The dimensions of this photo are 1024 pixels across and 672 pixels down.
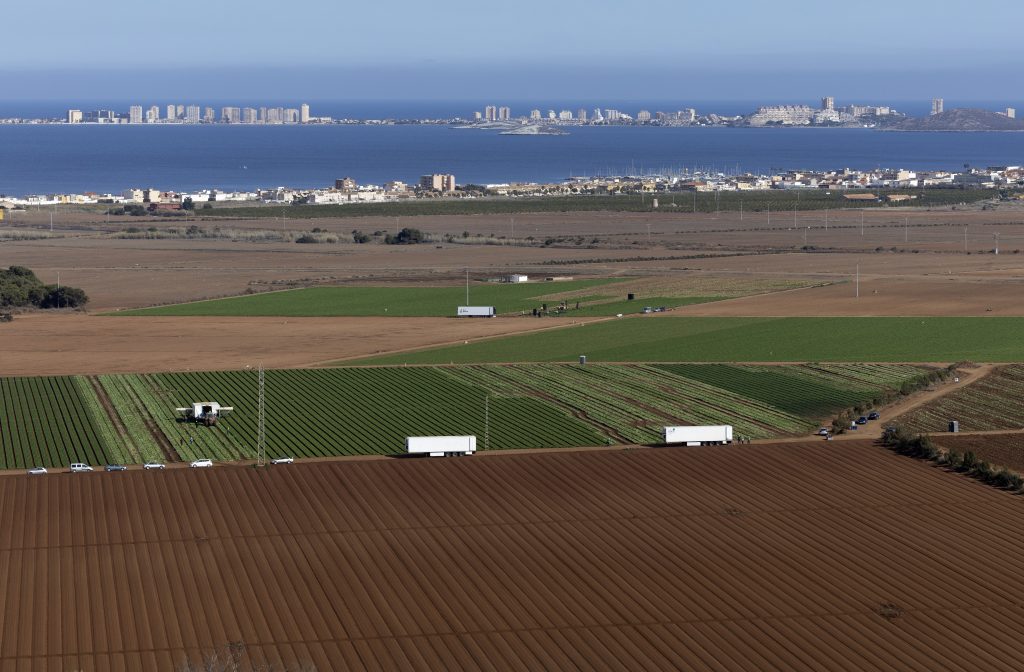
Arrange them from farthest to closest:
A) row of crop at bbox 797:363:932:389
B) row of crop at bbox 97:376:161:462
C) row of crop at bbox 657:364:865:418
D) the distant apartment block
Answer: the distant apartment block, row of crop at bbox 797:363:932:389, row of crop at bbox 657:364:865:418, row of crop at bbox 97:376:161:462

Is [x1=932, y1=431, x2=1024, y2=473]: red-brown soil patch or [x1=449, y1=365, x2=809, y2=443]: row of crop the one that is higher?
[x1=449, y1=365, x2=809, y2=443]: row of crop

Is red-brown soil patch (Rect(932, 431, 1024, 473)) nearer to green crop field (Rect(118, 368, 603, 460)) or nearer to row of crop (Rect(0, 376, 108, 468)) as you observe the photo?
green crop field (Rect(118, 368, 603, 460))

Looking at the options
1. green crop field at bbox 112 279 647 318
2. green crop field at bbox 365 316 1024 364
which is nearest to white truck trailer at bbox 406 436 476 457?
green crop field at bbox 365 316 1024 364

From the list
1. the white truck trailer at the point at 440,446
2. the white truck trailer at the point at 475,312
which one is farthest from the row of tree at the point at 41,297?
the white truck trailer at the point at 440,446

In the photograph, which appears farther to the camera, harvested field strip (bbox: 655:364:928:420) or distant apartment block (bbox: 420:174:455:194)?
distant apartment block (bbox: 420:174:455:194)

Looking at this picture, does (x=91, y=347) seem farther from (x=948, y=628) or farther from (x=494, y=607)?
(x=948, y=628)

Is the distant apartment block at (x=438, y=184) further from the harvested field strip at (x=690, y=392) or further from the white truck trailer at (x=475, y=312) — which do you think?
the harvested field strip at (x=690, y=392)
